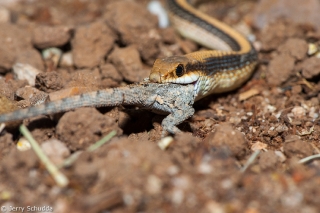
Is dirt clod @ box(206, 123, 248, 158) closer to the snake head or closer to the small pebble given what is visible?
the snake head

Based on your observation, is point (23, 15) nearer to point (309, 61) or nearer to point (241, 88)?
point (241, 88)

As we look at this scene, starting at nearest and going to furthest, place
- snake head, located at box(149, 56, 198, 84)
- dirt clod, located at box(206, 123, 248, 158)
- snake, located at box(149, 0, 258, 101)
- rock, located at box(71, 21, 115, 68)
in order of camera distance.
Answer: dirt clod, located at box(206, 123, 248, 158)
snake head, located at box(149, 56, 198, 84)
snake, located at box(149, 0, 258, 101)
rock, located at box(71, 21, 115, 68)

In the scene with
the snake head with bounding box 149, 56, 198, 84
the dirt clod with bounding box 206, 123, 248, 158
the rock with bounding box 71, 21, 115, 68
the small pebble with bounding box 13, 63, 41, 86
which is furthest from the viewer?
the rock with bounding box 71, 21, 115, 68

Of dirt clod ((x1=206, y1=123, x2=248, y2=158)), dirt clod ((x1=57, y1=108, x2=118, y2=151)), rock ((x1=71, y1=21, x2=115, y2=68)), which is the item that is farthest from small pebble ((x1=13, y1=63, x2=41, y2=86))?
dirt clod ((x1=206, y1=123, x2=248, y2=158))

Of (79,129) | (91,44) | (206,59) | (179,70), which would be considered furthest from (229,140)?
(91,44)

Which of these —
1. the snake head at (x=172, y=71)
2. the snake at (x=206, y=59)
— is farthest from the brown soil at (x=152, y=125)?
the snake head at (x=172, y=71)

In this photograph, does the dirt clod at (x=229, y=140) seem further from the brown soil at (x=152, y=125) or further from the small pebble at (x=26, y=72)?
the small pebble at (x=26, y=72)

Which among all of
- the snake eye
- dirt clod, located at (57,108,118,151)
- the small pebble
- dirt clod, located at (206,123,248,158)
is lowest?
dirt clod, located at (206,123,248,158)
